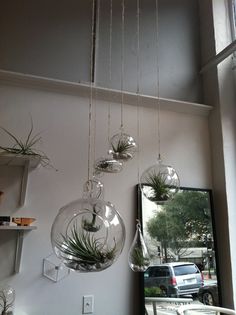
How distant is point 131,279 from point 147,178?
93 centimetres

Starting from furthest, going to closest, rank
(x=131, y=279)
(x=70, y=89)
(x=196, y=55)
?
(x=196, y=55) → (x=70, y=89) → (x=131, y=279)

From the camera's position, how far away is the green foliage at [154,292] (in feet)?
7.56

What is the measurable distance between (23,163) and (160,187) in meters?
1.01

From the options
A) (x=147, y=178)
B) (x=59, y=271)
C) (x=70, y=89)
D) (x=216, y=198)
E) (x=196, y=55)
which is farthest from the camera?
(x=196, y=55)

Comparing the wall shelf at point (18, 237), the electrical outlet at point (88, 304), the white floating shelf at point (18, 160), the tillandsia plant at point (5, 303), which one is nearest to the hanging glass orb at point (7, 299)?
the tillandsia plant at point (5, 303)

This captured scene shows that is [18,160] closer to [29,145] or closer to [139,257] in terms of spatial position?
[29,145]

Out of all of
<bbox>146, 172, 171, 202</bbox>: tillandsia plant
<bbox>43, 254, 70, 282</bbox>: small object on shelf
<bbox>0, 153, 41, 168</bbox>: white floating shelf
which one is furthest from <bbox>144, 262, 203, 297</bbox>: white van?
<bbox>0, 153, 41, 168</bbox>: white floating shelf

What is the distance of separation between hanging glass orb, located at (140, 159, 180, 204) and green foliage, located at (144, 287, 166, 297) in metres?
0.88

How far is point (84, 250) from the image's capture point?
1121 millimetres

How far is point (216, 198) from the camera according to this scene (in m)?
2.78

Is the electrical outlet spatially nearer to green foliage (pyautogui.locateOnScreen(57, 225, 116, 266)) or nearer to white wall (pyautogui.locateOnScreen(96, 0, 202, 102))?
green foliage (pyautogui.locateOnScreen(57, 225, 116, 266))

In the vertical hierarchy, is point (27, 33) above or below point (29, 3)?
below

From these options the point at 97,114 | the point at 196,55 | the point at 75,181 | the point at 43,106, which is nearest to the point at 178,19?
the point at 196,55

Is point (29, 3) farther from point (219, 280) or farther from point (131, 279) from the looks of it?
point (219, 280)
